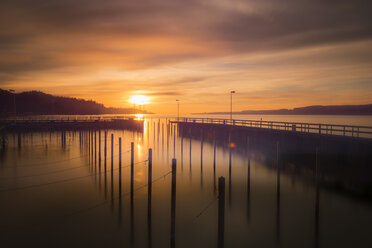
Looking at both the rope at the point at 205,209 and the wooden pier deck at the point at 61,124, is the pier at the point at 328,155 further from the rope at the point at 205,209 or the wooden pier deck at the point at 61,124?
the wooden pier deck at the point at 61,124

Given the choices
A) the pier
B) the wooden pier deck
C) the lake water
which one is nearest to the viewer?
the lake water

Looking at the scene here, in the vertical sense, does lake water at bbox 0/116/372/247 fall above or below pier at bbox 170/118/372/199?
below

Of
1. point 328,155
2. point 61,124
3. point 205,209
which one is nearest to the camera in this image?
point 205,209

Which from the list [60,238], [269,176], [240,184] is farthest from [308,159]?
[60,238]

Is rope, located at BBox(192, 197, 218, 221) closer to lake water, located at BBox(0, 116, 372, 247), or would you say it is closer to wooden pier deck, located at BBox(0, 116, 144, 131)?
lake water, located at BBox(0, 116, 372, 247)

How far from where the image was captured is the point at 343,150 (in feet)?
69.7

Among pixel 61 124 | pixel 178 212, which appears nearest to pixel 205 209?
pixel 178 212

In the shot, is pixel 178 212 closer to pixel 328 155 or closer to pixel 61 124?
pixel 328 155

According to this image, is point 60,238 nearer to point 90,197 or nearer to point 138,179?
point 90,197

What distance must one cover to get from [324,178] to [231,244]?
45.6ft

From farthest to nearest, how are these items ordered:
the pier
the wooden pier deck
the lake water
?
the wooden pier deck
the pier
the lake water

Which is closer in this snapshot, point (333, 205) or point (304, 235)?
point (304, 235)

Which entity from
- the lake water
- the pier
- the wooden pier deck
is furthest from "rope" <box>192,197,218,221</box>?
the wooden pier deck

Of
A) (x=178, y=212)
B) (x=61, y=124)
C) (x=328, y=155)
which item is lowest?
(x=178, y=212)
